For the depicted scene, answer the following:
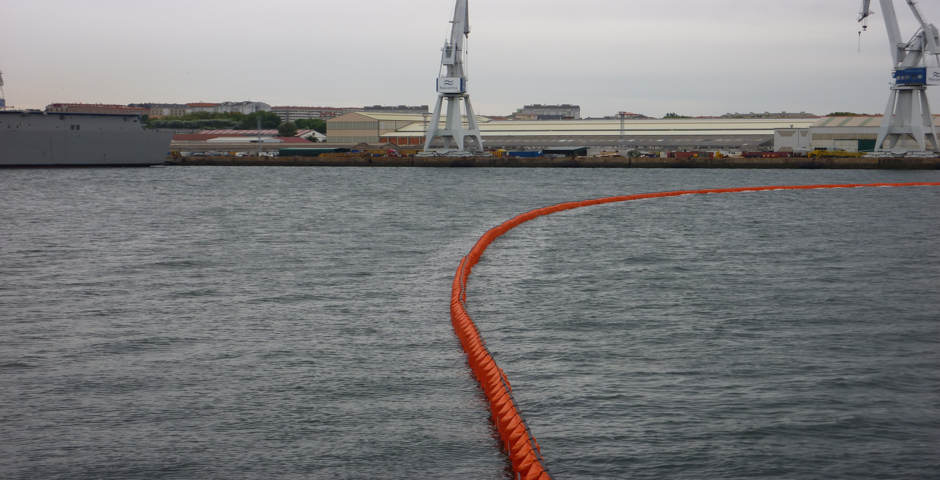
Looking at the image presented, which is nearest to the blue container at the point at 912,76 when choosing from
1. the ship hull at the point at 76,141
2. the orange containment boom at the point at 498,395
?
the ship hull at the point at 76,141

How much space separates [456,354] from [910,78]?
347 ft

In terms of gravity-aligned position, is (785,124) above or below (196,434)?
above

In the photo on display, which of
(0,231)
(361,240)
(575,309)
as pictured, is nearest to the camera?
(575,309)

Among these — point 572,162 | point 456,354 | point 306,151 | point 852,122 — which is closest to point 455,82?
point 572,162

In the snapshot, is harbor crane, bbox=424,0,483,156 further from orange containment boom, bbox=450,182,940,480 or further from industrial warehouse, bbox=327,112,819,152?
orange containment boom, bbox=450,182,940,480

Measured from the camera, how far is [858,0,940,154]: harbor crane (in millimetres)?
109144

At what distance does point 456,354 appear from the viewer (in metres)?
19.2

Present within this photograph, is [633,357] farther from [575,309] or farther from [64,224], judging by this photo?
[64,224]

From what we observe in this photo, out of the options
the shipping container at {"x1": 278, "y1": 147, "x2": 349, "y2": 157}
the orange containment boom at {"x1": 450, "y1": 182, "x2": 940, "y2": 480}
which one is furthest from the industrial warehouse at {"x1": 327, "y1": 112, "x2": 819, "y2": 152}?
the orange containment boom at {"x1": 450, "y1": 182, "x2": 940, "y2": 480}

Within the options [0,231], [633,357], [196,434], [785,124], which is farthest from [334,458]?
[785,124]

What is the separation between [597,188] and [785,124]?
8831cm

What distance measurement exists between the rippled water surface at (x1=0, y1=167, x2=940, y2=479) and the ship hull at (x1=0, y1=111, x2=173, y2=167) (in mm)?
82593

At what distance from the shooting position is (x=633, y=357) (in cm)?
1881

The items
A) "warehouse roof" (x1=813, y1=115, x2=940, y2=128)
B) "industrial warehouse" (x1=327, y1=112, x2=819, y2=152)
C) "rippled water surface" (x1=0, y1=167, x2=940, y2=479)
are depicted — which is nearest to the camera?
"rippled water surface" (x1=0, y1=167, x2=940, y2=479)
